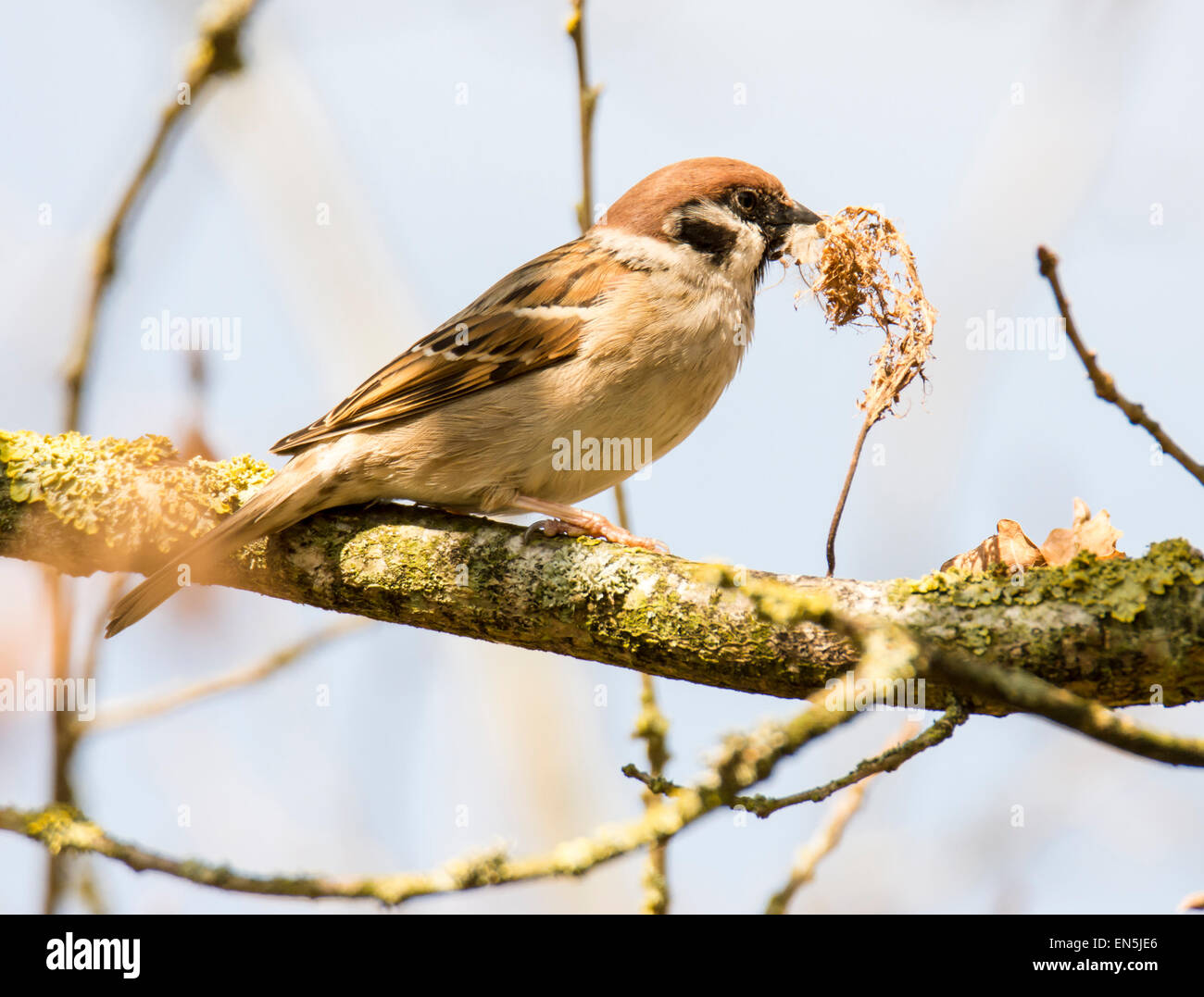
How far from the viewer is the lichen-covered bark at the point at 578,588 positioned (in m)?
2.43

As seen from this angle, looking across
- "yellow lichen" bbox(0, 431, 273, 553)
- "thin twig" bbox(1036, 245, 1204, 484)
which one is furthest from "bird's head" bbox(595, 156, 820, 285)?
"thin twig" bbox(1036, 245, 1204, 484)

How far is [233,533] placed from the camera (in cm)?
327

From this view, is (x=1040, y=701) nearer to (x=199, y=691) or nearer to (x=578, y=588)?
(x=578, y=588)

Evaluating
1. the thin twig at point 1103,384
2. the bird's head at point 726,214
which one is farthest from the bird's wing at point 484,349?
the thin twig at point 1103,384

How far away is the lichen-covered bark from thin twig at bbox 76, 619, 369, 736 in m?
0.25

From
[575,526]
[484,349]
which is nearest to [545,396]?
[484,349]

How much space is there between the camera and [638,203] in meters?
4.51

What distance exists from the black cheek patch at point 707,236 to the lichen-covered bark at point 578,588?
1.59 metres

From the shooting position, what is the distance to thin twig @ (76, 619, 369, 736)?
3357 millimetres

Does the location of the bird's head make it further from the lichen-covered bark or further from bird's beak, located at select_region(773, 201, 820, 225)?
the lichen-covered bark

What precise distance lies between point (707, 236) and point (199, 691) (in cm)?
248

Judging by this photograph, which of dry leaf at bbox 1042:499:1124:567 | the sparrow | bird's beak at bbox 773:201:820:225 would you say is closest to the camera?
dry leaf at bbox 1042:499:1124:567

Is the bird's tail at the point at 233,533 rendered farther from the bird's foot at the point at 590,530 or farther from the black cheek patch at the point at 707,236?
the black cheek patch at the point at 707,236
